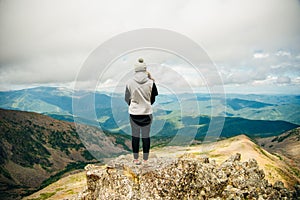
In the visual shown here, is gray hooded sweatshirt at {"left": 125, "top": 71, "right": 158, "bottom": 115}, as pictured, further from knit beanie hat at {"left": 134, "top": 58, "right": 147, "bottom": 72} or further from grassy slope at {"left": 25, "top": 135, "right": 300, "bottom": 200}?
grassy slope at {"left": 25, "top": 135, "right": 300, "bottom": 200}

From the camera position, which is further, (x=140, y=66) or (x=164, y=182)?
(x=164, y=182)

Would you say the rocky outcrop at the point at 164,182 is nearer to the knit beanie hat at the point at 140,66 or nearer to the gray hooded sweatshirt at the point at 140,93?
the gray hooded sweatshirt at the point at 140,93

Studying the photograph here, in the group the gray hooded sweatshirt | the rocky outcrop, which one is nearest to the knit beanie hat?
the gray hooded sweatshirt

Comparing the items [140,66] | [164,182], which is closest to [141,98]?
[140,66]

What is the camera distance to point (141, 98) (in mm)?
12461

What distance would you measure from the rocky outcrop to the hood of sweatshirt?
16.9 ft

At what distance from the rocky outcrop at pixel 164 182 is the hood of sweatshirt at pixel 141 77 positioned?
5.16m

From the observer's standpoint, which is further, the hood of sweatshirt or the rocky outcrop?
the rocky outcrop

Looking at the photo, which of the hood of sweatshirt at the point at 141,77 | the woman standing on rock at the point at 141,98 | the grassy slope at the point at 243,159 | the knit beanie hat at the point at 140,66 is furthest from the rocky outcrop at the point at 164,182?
the knit beanie hat at the point at 140,66

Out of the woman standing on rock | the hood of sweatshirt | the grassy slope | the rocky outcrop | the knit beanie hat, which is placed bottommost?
the grassy slope

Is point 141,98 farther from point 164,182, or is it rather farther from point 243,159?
point 243,159

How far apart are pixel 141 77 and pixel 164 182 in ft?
19.5

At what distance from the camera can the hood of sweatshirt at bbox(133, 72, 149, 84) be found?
41.1 feet

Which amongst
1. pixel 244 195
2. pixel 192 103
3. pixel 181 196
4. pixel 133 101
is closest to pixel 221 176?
pixel 244 195
